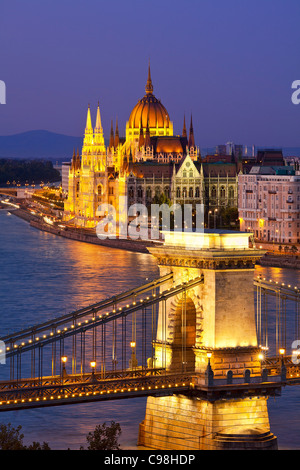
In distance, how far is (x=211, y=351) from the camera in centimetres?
1725

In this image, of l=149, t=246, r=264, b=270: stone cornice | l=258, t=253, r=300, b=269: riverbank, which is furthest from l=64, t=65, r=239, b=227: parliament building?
l=149, t=246, r=264, b=270: stone cornice

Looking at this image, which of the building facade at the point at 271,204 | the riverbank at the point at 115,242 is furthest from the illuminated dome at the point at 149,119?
the building facade at the point at 271,204

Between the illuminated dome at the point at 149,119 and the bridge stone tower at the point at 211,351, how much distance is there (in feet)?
262

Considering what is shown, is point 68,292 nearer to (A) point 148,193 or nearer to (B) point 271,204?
(B) point 271,204

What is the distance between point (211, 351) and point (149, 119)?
269 feet

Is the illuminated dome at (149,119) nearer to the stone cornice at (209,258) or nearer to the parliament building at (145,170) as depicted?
the parliament building at (145,170)

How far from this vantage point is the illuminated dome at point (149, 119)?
9806 centimetres

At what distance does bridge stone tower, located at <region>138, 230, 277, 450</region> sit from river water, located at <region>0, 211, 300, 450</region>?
109cm

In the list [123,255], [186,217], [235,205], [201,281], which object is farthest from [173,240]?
[235,205]

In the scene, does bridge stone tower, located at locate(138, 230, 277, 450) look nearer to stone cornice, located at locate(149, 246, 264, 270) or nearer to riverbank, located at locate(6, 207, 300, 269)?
stone cornice, located at locate(149, 246, 264, 270)

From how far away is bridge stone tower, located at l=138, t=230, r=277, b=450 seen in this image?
16969mm

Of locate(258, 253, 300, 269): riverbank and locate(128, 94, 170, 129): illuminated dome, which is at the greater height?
locate(128, 94, 170, 129): illuminated dome

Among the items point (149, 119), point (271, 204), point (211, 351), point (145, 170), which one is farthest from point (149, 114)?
point (211, 351)
